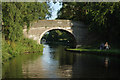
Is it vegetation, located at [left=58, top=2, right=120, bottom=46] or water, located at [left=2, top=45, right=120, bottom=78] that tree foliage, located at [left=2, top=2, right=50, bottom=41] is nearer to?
water, located at [left=2, top=45, right=120, bottom=78]

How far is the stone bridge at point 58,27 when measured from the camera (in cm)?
2706

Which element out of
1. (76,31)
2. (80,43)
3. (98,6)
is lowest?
(80,43)

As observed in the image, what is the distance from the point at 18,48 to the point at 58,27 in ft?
29.3

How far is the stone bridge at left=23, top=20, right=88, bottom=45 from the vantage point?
27062mm

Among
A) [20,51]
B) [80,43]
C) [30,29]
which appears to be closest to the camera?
[20,51]

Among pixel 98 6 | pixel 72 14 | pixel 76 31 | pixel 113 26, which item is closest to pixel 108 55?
pixel 113 26

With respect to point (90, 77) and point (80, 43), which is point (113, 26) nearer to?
point (80, 43)

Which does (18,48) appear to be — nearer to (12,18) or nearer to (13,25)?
(13,25)

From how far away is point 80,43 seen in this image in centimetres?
2894

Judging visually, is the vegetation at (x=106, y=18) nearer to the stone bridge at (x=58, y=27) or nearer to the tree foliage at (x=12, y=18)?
the stone bridge at (x=58, y=27)

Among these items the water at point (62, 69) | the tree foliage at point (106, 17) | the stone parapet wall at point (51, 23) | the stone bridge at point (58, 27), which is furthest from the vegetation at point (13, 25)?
the tree foliage at point (106, 17)

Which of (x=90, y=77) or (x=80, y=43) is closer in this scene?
(x=90, y=77)

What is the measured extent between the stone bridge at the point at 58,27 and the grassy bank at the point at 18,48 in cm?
270

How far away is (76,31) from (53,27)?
399 centimetres
